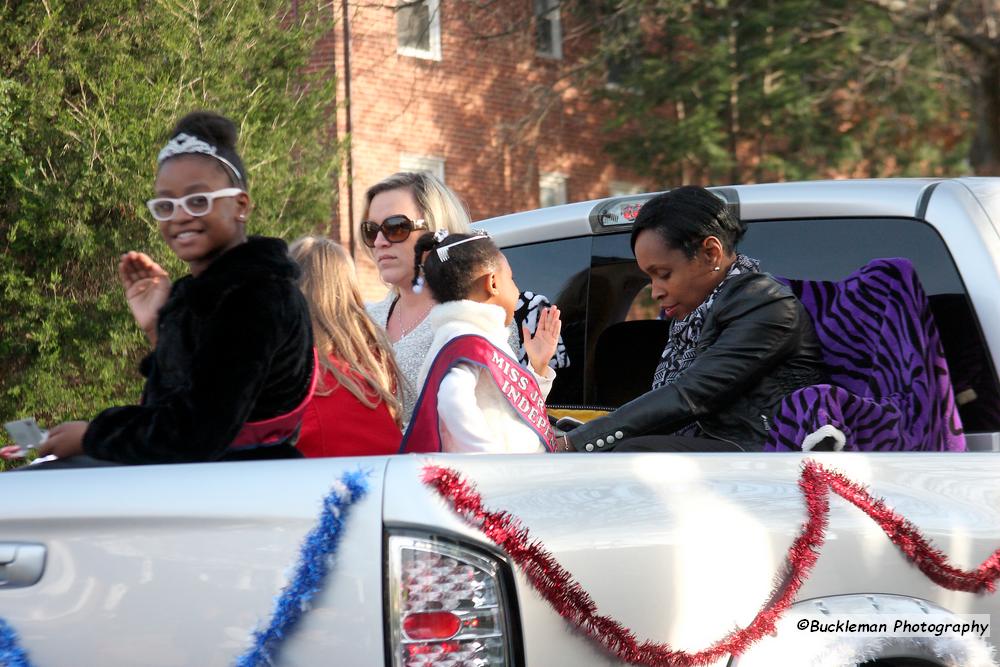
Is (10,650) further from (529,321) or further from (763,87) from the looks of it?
(763,87)

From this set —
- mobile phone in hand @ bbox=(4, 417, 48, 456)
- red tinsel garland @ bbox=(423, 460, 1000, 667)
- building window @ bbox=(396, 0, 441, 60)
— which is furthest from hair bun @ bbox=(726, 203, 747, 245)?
building window @ bbox=(396, 0, 441, 60)

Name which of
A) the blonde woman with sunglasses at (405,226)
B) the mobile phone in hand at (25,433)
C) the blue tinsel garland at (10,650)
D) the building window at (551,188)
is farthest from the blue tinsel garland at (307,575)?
the building window at (551,188)

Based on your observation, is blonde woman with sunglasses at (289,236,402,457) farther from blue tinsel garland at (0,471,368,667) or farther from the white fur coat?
blue tinsel garland at (0,471,368,667)

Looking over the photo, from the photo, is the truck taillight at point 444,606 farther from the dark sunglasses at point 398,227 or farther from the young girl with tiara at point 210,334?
the dark sunglasses at point 398,227

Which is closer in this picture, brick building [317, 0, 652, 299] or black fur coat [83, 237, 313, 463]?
black fur coat [83, 237, 313, 463]

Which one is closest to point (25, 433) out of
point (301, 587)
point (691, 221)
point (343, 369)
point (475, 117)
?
point (301, 587)

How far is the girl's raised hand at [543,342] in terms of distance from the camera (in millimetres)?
4059

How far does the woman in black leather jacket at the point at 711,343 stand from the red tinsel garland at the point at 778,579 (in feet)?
2.97

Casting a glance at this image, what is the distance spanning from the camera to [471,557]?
2039mm

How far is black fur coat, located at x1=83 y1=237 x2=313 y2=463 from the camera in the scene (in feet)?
8.28

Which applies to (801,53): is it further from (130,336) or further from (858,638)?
(858,638)

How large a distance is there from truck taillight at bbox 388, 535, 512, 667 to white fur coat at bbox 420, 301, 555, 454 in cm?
106

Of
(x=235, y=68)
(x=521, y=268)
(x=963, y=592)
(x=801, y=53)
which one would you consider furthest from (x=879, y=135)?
(x=963, y=592)

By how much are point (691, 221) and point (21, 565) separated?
232 cm
